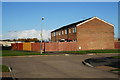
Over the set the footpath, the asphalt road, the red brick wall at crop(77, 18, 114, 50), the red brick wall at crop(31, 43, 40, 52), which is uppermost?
the red brick wall at crop(77, 18, 114, 50)

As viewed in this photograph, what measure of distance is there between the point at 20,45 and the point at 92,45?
19.8 m

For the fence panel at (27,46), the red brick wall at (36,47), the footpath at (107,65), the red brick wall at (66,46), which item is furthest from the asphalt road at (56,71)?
the fence panel at (27,46)

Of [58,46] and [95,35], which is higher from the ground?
[95,35]

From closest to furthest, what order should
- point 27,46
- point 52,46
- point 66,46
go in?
point 52,46 → point 66,46 → point 27,46

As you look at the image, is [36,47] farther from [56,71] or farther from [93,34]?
[56,71]

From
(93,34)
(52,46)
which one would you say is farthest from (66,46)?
(93,34)

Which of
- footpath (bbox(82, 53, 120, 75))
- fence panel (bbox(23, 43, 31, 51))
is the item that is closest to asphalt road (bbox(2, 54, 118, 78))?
footpath (bbox(82, 53, 120, 75))

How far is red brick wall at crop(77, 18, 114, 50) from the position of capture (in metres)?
43.8

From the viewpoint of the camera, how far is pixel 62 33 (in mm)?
56469

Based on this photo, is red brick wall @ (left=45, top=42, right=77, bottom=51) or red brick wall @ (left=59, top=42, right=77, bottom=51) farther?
red brick wall @ (left=59, top=42, right=77, bottom=51)

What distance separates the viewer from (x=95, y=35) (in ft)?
148

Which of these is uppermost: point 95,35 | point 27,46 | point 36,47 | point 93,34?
point 93,34

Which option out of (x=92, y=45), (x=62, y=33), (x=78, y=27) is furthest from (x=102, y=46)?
(x=62, y=33)

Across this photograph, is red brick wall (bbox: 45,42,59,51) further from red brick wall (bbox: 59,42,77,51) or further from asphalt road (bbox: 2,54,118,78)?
asphalt road (bbox: 2,54,118,78)
